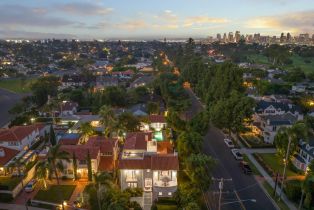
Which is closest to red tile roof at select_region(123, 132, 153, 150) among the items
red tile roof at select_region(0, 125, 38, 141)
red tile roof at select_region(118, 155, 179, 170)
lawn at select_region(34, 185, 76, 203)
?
red tile roof at select_region(118, 155, 179, 170)

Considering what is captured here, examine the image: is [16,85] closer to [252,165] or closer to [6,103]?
[6,103]

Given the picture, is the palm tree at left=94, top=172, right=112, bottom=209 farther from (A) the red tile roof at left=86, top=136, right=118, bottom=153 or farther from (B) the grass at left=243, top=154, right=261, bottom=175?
(B) the grass at left=243, top=154, right=261, bottom=175

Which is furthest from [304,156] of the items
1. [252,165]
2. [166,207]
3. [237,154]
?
[166,207]

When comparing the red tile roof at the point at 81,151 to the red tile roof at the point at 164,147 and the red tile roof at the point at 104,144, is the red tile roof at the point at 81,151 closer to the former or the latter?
the red tile roof at the point at 104,144

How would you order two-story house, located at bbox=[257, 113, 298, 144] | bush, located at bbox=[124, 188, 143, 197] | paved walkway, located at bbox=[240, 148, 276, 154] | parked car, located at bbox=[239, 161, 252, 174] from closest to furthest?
bush, located at bbox=[124, 188, 143, 197]
parked car, located at bbox=[239, 161, 252, 174]
paved walkway, located at bbox=[240, 148, 276, 154]
two-story house, located at bbox=[257, 113, 298, 144]

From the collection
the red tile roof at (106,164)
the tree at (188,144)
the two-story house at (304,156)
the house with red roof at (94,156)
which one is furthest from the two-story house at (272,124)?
the red tile roof at (106,164)

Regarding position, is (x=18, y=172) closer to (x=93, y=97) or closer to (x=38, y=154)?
(x=38, y=154)
